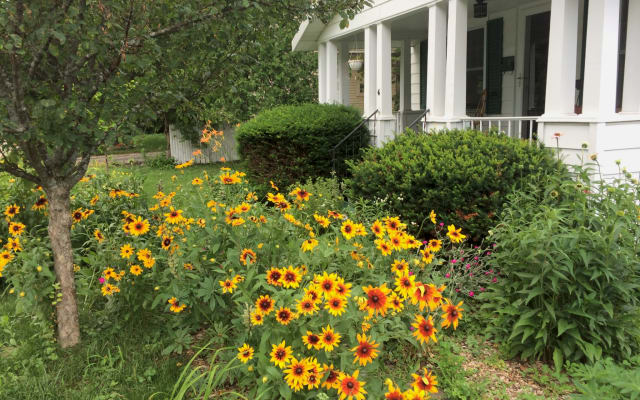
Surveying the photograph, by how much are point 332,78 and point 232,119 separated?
14.3 feet

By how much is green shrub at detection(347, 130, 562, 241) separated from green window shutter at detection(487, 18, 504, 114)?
401 cm

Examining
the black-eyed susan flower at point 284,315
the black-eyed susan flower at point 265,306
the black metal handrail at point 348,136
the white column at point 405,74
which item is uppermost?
the white column at point 405,74

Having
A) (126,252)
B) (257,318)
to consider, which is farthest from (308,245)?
(126,252)

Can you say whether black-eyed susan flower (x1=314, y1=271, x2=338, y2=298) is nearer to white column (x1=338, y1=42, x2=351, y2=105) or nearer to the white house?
the white house

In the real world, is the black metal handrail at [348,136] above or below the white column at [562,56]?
below

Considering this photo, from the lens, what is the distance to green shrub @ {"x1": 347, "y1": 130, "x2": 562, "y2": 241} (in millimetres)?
4348

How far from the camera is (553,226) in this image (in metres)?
3.12

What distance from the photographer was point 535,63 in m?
8.07

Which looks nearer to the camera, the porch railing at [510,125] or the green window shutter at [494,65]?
the porch railing at [510,125]

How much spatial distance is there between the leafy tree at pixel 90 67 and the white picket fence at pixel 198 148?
11891 mm

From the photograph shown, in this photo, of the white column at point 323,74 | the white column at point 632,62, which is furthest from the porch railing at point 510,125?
the white column at point 323,74

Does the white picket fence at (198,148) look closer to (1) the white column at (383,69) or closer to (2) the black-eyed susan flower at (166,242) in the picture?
(1) the white column at (383,69)

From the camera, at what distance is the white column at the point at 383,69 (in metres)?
8.37

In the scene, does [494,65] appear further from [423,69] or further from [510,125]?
[510,125]
